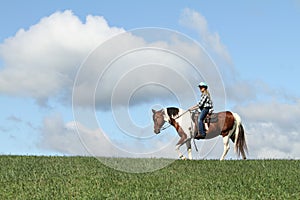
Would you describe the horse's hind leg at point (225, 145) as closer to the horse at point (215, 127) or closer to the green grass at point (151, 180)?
the horse at point (215, 127)

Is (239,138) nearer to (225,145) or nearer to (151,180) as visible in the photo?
(225,145)

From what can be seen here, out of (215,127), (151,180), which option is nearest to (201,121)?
(215,127)

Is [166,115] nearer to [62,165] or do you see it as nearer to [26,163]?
[62,165]

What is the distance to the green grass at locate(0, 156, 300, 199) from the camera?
1273 cm

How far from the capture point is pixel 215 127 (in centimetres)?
2295

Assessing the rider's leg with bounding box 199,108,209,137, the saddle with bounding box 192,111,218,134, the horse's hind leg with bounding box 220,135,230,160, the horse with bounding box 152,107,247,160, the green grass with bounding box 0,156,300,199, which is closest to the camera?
the green grass with bounding box 0,156,300,199

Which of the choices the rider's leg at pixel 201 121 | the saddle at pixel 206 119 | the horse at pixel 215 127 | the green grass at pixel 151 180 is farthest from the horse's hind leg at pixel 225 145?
the green grass at pixel 151 180

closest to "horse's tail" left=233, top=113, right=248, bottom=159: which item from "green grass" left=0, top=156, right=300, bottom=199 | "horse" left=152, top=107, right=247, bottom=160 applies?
"horse" left=152, top=107, right=247, bottom=160

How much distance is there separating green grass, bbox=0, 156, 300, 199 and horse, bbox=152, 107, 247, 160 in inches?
71.8

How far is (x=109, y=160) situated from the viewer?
1748 centimetres

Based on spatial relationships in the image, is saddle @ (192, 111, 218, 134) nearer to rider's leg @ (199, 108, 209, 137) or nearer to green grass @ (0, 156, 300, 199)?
rider's leg @ (199, 108, 209, 137)

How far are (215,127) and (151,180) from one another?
874cm

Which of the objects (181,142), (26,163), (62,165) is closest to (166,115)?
(181,142)

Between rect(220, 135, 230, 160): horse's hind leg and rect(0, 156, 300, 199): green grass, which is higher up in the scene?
rect(220, 135, 230, 160): horse's hind leg
